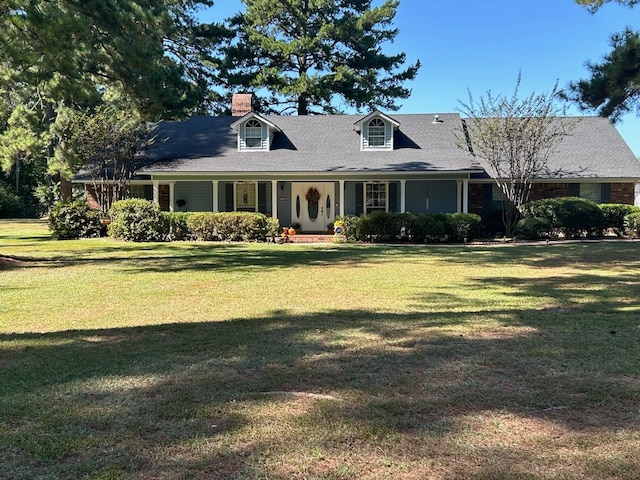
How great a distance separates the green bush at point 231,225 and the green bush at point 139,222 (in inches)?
45.0

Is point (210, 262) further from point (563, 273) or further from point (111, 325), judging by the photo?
point (563, 273)

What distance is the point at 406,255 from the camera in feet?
47.9

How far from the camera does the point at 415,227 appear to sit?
18250 millimetres

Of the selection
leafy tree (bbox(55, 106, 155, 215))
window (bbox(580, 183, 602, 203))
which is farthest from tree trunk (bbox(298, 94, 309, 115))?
window (bbox(580, 183, 602, 203))

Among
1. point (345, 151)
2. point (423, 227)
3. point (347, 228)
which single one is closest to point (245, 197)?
point (345, 151)

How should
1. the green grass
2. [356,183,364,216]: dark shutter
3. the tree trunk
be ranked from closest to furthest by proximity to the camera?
the green grass, [356,183,364,216]: dark shutter, the tree trunk

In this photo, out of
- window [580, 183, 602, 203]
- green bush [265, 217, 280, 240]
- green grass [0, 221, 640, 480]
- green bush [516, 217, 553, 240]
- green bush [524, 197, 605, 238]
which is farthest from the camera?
window [580, 183, 602, 203]

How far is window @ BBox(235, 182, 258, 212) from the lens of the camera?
76.2ft

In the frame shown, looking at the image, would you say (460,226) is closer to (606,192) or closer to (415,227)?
(415,227)

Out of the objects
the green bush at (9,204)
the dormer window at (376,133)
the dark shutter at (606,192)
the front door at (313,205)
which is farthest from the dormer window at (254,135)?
the green bush at (9,204)

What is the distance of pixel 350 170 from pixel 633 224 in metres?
10.2

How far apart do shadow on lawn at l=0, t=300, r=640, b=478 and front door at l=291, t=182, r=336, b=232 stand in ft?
56.5

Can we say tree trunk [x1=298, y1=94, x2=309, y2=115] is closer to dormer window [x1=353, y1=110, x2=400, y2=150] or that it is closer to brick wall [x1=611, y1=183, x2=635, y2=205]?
dormer window [x1=353, y1=110, x2=400, y2=150]

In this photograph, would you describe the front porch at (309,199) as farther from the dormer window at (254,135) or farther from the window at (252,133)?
the window at (252,133)
